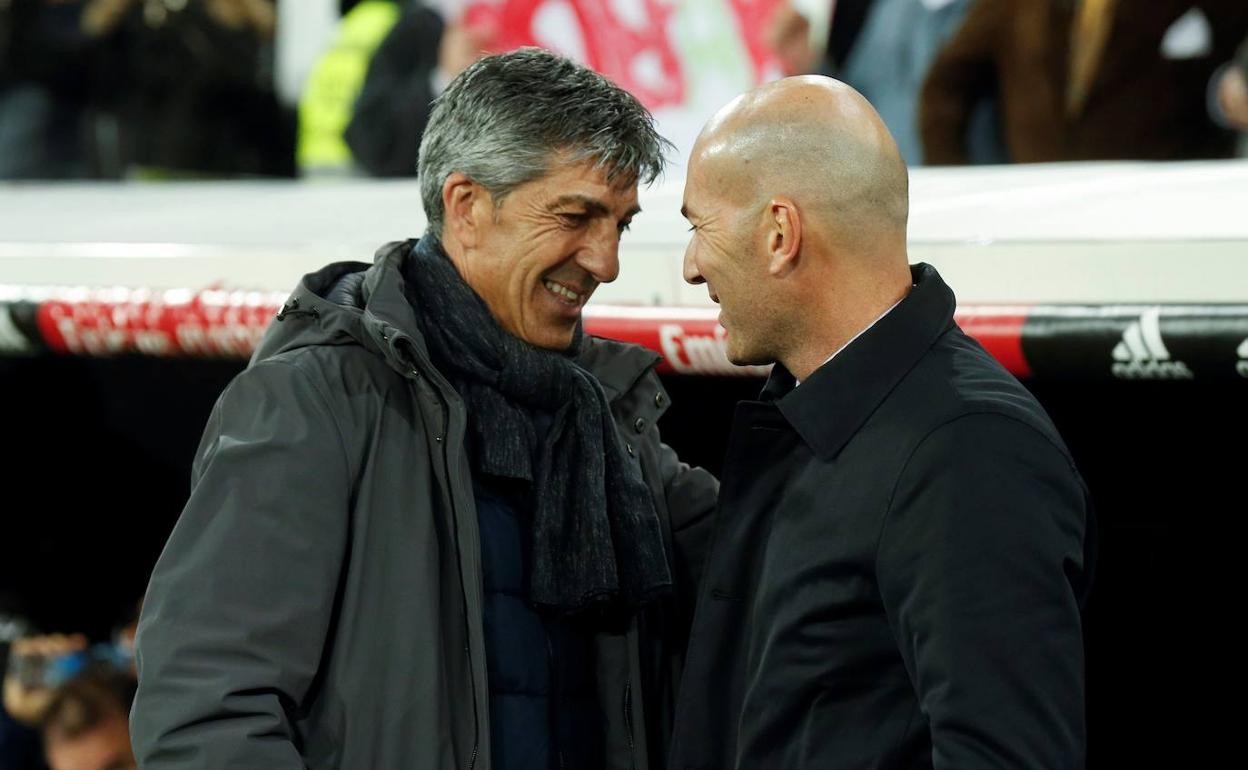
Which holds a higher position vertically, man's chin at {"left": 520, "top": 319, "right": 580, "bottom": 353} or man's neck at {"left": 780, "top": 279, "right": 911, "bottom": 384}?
man's neck at {"left": 780, "top": 279, "right": 911, "bottom": 384}

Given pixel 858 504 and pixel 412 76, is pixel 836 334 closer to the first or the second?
pixel 858 504

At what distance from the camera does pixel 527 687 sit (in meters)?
1.62

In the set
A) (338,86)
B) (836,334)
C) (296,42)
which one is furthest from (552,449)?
(296,42)

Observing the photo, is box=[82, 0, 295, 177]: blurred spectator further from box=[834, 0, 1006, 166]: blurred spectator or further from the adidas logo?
the adidas logo

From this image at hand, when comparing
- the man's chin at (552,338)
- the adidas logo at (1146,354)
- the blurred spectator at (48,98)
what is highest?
the man's chin at (552,338)

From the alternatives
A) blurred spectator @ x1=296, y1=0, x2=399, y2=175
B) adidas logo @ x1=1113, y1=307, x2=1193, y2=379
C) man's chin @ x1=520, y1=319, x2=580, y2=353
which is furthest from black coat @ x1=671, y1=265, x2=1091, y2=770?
blurred spectator @ x1=296, y1=0, x2=399, y2=175

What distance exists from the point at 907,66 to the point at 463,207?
1501 mm

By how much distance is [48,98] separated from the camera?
14.1 feet

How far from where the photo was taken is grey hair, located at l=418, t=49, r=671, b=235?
1.62 metres

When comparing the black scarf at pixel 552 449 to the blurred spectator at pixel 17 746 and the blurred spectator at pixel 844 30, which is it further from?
the blurred spectator at pixel 17 746

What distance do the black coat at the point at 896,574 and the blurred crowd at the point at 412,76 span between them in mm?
1442

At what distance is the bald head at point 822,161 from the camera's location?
139cm

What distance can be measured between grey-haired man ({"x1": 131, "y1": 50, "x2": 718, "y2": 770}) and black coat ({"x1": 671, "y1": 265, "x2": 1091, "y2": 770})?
0.65 feet

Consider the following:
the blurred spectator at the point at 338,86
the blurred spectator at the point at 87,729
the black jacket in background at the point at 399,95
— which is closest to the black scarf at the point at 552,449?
the blurred spectator at the point at 87,729
